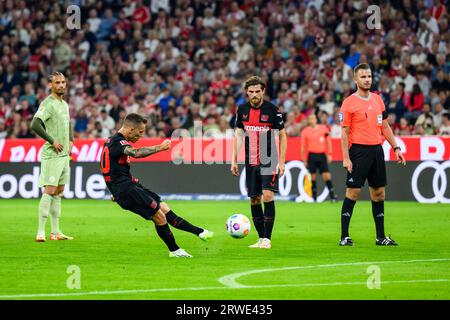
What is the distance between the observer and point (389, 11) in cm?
2936

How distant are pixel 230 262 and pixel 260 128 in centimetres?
254

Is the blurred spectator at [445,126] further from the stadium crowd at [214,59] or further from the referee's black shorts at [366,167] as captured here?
the referee's black shorts at [366,167]

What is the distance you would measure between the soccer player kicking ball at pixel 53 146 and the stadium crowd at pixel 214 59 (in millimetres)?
12337

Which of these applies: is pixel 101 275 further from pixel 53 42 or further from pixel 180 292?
pixel 53 42

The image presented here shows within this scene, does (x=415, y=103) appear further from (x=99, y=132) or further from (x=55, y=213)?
(x=55, y=213)

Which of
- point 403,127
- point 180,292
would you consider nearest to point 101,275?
point 180,292

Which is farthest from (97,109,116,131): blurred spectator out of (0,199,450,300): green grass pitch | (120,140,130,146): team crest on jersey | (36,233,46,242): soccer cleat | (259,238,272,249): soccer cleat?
(120,140,130,146): team crest on jersey

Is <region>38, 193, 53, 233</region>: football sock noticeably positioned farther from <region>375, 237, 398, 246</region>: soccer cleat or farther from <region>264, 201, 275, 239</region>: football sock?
<region>375, 237, 398, 246</region>: soccer cleat

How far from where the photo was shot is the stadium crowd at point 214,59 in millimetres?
27641

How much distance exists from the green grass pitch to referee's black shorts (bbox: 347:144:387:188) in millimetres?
929

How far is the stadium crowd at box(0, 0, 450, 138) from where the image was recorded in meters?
27.6

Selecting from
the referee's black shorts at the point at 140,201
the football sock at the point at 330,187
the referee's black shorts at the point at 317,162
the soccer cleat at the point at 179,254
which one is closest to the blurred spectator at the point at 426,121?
the referee's black shorts at the point at 317,162

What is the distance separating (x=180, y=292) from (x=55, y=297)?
1.19 m

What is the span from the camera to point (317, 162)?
2528cm
